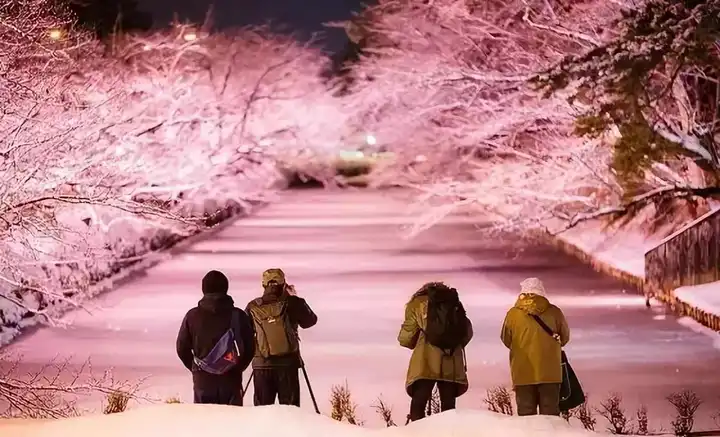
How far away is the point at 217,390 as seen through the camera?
7867 millimetres

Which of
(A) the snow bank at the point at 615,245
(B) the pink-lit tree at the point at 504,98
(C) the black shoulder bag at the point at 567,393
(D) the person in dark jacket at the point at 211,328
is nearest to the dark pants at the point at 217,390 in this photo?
(D) the person in dark jacket at the point at 211,328

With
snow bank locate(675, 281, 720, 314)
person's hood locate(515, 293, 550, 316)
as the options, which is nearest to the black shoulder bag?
person's hood locate(515, 293, 550, 316)

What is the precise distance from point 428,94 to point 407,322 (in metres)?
15.6

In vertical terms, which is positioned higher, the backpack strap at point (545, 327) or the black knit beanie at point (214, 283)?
the black knit beanie at point (214, 283)

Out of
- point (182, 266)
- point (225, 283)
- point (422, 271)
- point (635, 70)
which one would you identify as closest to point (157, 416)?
point (225, 283)

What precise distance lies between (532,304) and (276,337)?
189 centimetres

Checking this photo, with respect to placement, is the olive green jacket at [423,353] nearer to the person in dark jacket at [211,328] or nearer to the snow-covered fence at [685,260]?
the person in dark jacket at [211,328]

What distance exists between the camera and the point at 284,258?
26312 millimetres

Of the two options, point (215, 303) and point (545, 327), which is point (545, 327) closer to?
point (545, 327)

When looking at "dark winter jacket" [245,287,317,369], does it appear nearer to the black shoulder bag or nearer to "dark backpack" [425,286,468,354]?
"dark backpack" [425,286,468,354]

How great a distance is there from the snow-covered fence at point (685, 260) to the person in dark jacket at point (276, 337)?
1010cm

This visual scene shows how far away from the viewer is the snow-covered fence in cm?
1781

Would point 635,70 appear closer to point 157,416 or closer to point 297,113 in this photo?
point 157,416

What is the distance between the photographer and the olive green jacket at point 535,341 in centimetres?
766
